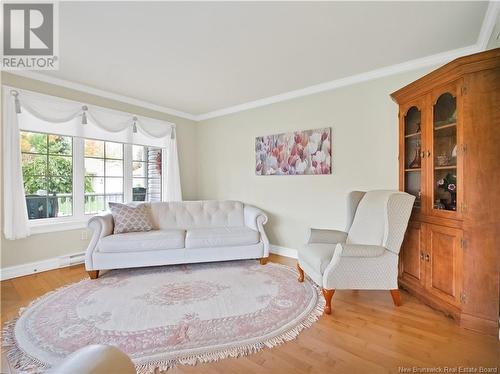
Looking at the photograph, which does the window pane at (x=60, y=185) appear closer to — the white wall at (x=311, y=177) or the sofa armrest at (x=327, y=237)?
the white wall at (x=311, y=177)

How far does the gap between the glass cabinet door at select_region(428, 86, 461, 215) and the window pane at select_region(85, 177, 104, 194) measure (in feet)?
13.5

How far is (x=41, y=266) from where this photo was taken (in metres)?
3.06

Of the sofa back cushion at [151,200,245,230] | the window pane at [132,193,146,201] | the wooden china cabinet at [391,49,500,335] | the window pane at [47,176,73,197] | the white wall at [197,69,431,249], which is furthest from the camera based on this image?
the window pane at [132,193,146,201]

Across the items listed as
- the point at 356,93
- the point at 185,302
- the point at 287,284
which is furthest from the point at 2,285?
the point at 356,93

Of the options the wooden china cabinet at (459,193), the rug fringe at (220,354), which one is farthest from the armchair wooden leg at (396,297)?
the rug fringe at (220,354)

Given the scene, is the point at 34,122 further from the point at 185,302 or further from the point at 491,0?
the point at 491,0

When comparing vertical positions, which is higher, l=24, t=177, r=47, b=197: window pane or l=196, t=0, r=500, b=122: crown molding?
l=196, t=0, r=500, b=122: crown molding

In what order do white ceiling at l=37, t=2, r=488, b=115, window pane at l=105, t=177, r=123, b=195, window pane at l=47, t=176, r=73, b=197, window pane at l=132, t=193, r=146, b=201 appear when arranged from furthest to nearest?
window pane at l=132, t=193, r=146, b=201 → window pane at l=105, t=177, r=123, b=195 → window pane at l=47, t=176, r=73, b=197 → white ceiling at l=37, t=2, r=488, b=115

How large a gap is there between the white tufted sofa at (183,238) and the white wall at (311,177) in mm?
537

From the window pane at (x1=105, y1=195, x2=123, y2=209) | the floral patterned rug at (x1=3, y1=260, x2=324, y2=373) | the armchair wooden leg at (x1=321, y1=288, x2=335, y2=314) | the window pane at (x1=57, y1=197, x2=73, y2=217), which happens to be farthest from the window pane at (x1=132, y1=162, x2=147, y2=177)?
the armchair wooden leg at (x1=321, y1=288, x2=335, y2=314)

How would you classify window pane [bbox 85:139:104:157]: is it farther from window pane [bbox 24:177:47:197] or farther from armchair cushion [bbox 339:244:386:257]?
armchair cushion [bbox 339:244:386:257]

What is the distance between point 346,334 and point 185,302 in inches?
53.7

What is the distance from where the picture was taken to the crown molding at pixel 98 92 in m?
2.97

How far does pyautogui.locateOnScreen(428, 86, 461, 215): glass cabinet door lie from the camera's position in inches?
80.6
